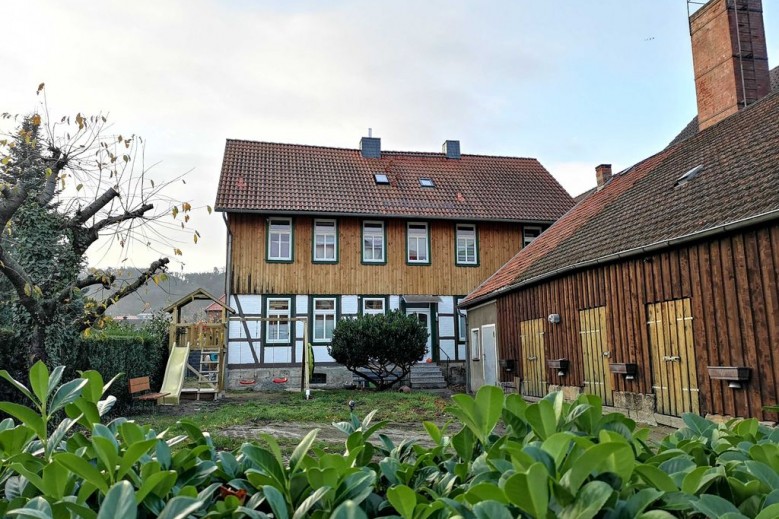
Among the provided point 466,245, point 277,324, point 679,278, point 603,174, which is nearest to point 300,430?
point 679,278

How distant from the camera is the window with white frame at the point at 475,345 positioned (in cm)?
1793

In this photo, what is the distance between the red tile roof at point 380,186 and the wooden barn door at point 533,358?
8.27 metres

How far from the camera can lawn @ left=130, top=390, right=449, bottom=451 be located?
32.0 feet

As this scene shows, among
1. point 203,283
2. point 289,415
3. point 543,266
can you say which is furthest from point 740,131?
point 203,283

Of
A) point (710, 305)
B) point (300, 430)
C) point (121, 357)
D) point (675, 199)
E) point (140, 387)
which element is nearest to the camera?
point (710, 305)

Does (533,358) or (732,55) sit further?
(732,55)

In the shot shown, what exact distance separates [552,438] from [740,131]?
1282cm

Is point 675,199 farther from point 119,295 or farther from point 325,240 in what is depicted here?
point 325,240

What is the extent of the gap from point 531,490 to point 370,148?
24.5m

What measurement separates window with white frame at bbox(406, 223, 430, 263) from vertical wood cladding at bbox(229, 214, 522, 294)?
0.67ft

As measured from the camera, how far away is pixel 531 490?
3.25 feet

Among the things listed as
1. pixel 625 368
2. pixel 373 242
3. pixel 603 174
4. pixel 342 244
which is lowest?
pixel 625 368

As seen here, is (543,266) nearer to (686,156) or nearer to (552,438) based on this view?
(686,156)

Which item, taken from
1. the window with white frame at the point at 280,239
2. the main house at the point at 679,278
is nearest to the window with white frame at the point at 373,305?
the window with white frame at the point at 280,239
